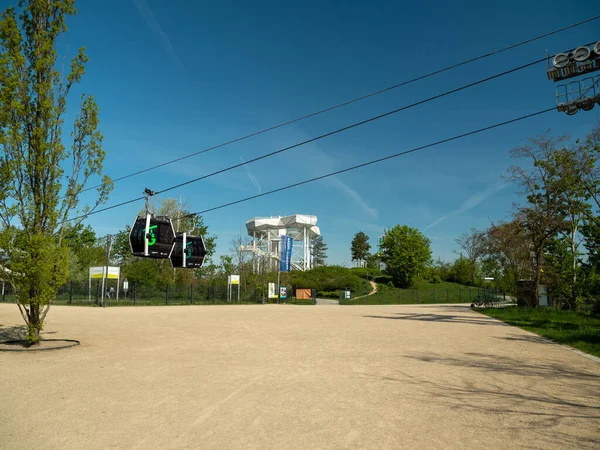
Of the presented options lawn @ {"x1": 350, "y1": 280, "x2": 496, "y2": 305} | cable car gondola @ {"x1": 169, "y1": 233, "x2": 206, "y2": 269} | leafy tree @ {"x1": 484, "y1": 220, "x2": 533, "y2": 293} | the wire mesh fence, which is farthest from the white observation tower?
cable car gondola @ {"x1": 169, "y1": 233, "x2": 206, "y2": 269}

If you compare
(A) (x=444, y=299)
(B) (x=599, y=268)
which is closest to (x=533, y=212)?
(B) (x=599, y=268)

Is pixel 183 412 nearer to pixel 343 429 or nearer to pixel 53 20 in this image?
pixel 343 429

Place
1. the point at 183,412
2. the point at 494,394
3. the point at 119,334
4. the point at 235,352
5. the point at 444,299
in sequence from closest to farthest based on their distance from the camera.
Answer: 1. the point at 183,412
2. the point at 494,394
3. the point at 235,352
4. the point at 119,334
5. the point at 444,299

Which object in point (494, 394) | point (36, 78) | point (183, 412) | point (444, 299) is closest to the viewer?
point (183, 412)

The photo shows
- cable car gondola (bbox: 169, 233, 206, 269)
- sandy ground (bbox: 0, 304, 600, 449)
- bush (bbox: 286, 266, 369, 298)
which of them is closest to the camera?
sandy ground (bbox: 0, 304, 600, 449)

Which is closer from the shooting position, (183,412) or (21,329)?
(183,412)

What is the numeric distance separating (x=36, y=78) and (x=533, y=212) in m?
25.8

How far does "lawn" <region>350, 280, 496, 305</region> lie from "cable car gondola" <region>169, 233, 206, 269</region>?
34.3 metres

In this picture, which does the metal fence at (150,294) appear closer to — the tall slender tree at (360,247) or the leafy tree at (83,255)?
the leafy tree at (83,255)

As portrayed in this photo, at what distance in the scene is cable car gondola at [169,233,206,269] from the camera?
19.2 metres

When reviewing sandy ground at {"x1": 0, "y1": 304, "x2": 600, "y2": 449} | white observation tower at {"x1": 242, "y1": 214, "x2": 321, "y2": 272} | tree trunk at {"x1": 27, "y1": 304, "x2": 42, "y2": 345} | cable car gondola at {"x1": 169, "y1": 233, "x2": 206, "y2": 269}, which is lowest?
sandy ground at {"x1": 0, "y1": 304, "x2": 600, "y2": 449}

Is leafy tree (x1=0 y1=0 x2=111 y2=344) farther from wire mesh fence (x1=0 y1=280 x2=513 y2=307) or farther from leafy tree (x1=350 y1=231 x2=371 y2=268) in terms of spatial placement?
leafy tree (x1=350 y1=231 x2=371 y2=268)

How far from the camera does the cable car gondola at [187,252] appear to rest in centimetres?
1925

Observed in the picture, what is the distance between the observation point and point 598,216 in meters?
24.0
